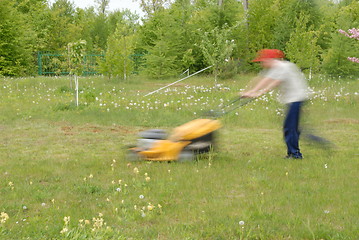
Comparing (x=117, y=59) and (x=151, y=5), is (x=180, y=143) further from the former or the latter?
(x=151, y=5)

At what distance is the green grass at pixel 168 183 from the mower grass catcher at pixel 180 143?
7.6 inches

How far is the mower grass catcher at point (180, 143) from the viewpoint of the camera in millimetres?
7125

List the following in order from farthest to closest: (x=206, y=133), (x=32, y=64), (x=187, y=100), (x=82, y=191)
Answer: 1. (x=32, y=64)
2. (x=187, y=100)
3. (x=206, y=133)
4. (x=82, y=191)

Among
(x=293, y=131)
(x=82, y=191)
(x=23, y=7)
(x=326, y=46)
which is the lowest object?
(x=82, y=191)

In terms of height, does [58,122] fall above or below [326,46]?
below

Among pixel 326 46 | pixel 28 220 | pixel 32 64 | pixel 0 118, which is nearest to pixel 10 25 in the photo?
pixel 32 64

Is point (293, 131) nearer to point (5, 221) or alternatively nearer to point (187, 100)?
point (5, 221)

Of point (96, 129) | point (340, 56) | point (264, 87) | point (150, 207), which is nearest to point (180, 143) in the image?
point (264, 87)

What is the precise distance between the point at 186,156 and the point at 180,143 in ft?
0.92

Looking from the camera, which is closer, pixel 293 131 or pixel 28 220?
pixel 28 220

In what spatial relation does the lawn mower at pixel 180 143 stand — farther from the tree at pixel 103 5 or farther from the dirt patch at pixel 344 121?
the tree at pixel 103 5

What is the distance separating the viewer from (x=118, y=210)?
197 inches

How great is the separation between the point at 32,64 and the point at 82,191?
961 inches

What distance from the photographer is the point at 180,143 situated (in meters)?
7.12
